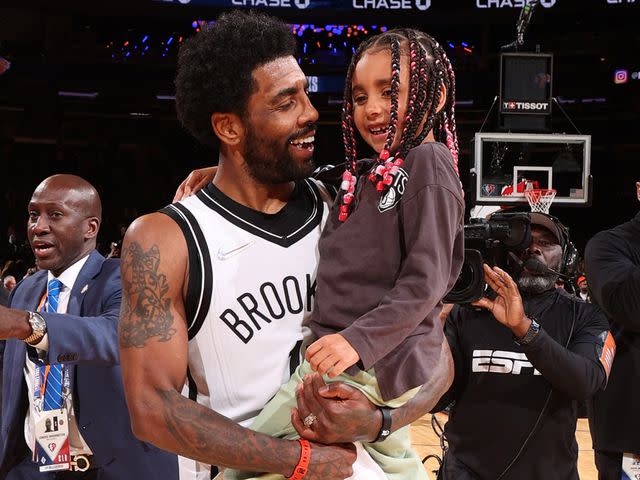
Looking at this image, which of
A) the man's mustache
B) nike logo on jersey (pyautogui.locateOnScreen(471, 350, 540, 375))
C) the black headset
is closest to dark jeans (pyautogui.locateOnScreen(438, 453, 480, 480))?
nike logo on jersey (pyautogui.locateOnScreen(471, 350, 540, 375))

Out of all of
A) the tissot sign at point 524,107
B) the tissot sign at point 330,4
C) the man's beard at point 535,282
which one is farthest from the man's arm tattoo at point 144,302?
the tissot sign at point 330,4

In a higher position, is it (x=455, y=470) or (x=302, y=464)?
(x=302, y=464)

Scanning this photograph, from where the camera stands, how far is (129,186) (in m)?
16.2

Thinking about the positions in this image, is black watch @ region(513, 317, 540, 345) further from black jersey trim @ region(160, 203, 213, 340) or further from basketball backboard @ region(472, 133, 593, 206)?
basketball backboard @ region(472, 133, 593, 206)

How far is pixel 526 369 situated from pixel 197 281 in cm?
174

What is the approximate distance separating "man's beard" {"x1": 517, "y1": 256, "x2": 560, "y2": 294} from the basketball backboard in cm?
451

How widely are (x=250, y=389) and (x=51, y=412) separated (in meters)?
1.63

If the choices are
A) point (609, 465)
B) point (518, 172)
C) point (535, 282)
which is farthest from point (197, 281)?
point (518, 172)

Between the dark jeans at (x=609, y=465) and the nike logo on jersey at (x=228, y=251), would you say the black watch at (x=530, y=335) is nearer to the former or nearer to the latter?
the dark jeans at (x=609, y=465)

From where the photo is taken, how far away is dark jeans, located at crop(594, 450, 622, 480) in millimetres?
3234

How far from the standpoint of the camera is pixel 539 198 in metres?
7.82

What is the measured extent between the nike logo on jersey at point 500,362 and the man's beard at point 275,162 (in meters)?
1.47

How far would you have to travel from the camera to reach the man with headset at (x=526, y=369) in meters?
2.96

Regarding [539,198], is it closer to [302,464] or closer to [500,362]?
[500,362]
